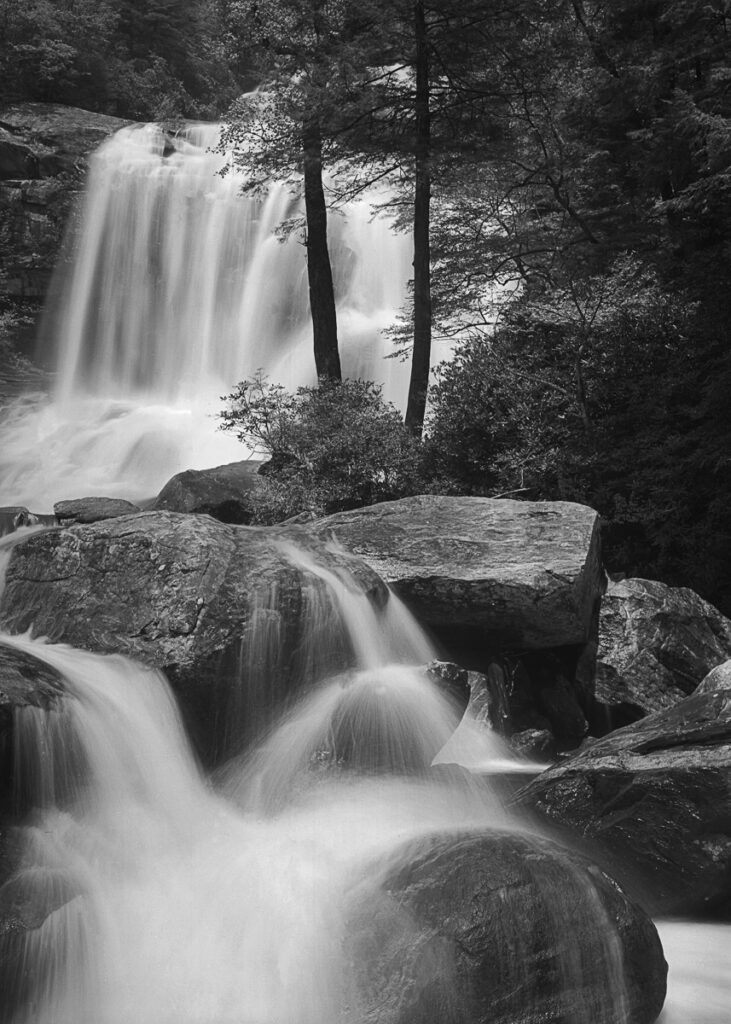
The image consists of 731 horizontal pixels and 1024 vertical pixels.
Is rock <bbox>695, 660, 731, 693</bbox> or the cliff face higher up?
the cliff face

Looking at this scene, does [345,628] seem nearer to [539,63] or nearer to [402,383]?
[539,63]

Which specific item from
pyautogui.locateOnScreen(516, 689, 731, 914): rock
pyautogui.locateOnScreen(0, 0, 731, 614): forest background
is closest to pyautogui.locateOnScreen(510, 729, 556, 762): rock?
pyautogui.locateOnScreen(516, 689, 731, 914): rock

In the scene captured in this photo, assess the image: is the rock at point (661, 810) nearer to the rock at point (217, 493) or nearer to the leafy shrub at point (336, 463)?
the leafy shrub at point (336, 463)

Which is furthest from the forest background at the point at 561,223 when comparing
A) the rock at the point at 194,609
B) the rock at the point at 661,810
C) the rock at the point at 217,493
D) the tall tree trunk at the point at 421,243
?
the rock at the point at 194,609

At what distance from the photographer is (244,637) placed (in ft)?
19.7

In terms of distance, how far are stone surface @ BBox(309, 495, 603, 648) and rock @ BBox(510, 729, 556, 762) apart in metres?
0.70

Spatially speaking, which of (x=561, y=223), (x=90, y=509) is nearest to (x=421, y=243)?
(x=561, y=223)

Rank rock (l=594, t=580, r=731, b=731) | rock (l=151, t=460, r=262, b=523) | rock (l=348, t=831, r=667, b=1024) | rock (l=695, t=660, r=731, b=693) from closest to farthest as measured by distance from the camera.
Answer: rock (l=348, t=831, r=667, b=1024), rock (l=695, t=660, r=731, b=693), rock (l=594, t=580, r=731, b=731), rock (l=151, t=460, r=262, b=523)

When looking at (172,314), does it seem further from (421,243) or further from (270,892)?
(270,892)

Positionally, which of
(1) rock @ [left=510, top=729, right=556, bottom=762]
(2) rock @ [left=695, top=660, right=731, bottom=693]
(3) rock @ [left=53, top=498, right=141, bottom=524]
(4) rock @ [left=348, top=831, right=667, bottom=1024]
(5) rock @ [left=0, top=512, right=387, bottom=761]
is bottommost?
(4) rock @ [left=348, top=831, right=667, bottom=1024]

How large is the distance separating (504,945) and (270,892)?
125 cm

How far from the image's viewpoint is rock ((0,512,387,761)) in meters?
5.86

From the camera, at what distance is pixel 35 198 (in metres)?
23.5

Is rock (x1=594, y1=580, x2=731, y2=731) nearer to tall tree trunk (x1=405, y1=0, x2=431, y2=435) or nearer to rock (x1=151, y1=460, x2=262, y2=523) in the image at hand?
tall tree trunk (x1=405, y1=0, x2=431, y2=435)
